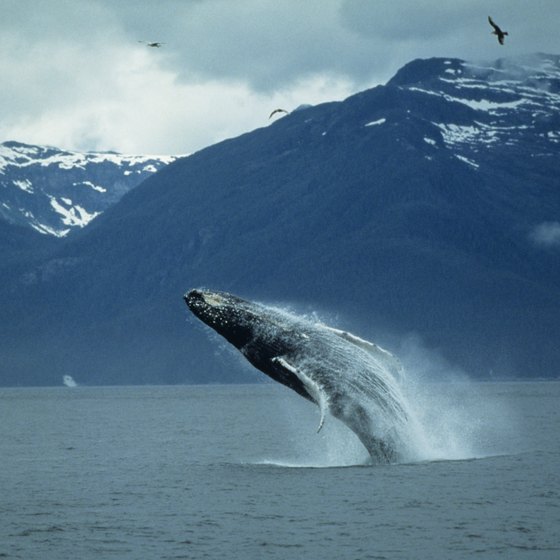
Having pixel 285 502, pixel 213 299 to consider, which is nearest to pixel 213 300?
pixel 213 299

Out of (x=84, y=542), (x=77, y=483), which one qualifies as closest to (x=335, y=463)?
(x=77, y=483)

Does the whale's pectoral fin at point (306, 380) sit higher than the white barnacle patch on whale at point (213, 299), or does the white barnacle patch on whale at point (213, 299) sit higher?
the white barnacle patch on whale at point (213, 299)

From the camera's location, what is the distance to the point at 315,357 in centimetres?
2719

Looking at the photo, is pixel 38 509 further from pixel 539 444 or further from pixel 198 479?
pixel 539 444

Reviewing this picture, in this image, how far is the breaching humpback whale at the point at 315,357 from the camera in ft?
88.9

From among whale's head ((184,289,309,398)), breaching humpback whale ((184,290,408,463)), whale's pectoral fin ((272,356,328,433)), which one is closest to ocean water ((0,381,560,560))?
breaching humpback whale ((184,290,408,463))

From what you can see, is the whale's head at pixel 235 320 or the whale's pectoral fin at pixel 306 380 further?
the whale's head at pixel 235 320

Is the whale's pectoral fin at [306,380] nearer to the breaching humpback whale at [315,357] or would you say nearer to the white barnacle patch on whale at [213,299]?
the breaching humpback whale at [315,357]

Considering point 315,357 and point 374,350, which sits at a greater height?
point 374,350

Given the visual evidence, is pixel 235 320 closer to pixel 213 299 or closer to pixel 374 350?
pixel 213 299

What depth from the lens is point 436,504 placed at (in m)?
27.6

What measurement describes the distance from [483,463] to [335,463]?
4.25 metres

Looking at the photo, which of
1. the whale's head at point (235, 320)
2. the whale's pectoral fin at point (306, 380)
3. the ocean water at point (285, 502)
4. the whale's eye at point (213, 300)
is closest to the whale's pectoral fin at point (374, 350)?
the whale's pectoral fin at point (306, 380)

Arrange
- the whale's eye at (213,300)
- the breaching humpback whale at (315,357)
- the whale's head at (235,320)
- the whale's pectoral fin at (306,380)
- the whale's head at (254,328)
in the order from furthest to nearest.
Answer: the whale's eye at (213,300) < the whale's head at (235,320) < the whale's head at (254,328) < the breaching humpback whale at (315,357) < the whale's pectoral fin at (306,380)
